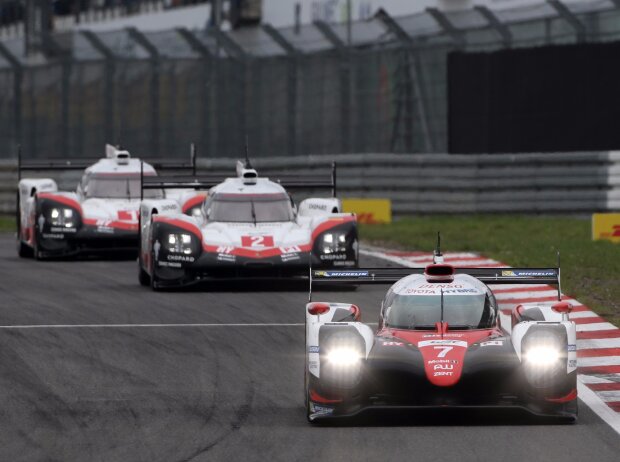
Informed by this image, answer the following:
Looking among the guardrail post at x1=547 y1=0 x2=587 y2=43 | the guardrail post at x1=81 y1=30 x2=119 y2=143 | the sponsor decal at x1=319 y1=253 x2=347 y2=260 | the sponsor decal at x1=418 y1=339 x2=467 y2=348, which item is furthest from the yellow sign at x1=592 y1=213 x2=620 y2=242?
the sponsor decal at x1=418 y1=339 x2=467 y2=348

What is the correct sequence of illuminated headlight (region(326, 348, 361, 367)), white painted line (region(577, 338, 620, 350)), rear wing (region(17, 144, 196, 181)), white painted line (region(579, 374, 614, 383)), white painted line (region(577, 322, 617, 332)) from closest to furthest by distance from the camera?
illuminated headlight (region(326, 348, 361, 367)), white painted line (region(579, 374, 614, 383)), white painted line (region(577, 338, 620, 350)), white painted line (region(577, 322, 617, 332)), rear wing (region(17, 144, 196, 181))

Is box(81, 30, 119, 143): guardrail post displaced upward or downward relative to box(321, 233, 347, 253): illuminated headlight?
upward

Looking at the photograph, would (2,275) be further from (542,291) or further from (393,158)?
(393,158)

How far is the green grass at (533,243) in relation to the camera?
65.6 ft

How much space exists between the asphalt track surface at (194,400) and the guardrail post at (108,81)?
14.6 metres

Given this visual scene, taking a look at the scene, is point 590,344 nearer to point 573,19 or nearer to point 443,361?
point 443,361

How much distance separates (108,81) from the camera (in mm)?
34031

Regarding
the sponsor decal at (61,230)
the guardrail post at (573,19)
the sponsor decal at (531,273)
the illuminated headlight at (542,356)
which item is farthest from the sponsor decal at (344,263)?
the guardrail post at (573,19)

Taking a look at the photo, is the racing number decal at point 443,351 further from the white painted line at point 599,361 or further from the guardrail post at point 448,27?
the guardrail post at point 448,27

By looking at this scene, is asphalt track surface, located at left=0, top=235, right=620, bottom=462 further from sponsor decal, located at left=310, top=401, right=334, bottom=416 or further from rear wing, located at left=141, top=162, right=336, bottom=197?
rear wing, located at left=141, top=162, right=336, bottom=197

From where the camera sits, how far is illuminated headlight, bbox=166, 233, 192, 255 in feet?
66.2

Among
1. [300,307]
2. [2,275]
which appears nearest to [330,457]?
[300,307]

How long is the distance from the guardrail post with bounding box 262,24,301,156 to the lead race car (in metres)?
20.6

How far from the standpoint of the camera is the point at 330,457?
10188 millimetres
